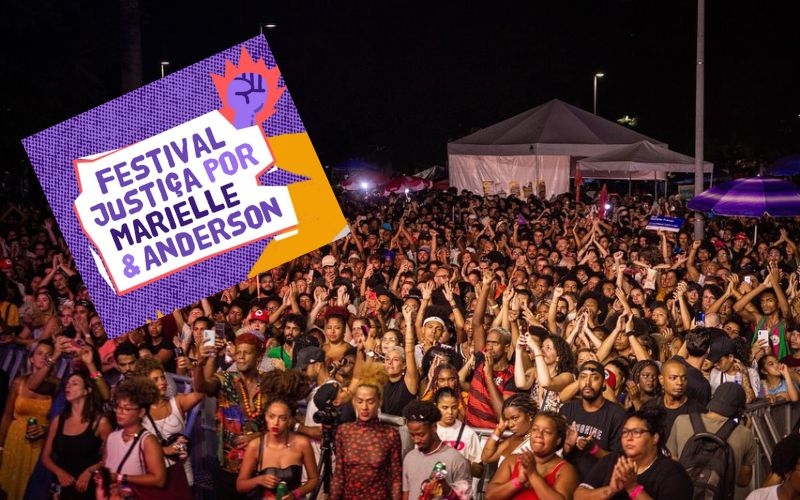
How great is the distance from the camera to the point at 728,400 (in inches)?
286

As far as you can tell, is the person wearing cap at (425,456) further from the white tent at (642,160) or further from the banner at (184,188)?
the white tent at (642,160)

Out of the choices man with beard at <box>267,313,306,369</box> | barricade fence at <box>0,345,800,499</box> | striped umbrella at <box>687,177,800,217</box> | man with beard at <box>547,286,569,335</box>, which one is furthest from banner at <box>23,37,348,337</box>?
striped umbrella at <box>687,177,800,217</box>

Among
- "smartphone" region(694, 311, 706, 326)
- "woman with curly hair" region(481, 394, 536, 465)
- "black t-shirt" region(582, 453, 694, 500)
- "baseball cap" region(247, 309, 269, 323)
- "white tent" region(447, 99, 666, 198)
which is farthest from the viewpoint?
"white tent" region(447, 99, 666, 198)

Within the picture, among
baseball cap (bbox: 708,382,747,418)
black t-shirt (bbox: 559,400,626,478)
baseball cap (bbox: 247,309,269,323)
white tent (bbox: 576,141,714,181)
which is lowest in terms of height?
black t-shirt (bbox: 559,400,626,478)

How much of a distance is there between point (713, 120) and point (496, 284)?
45.5m

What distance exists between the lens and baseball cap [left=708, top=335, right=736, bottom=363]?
346 inches

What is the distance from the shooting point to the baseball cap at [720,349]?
878cm

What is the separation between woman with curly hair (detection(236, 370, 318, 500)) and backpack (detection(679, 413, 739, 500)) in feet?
7.26

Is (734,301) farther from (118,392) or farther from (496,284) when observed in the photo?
(118,392)

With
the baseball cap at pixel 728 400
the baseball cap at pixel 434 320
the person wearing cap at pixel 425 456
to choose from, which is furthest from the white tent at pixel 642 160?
the person wearing cap at pixel 425 456

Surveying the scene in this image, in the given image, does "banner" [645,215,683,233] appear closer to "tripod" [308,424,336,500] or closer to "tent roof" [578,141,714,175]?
"tent roof" [578,141,714,175]

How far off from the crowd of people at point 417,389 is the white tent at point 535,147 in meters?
16.6

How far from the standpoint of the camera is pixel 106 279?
7.81m

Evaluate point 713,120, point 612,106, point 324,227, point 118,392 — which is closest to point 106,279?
point 118,392
